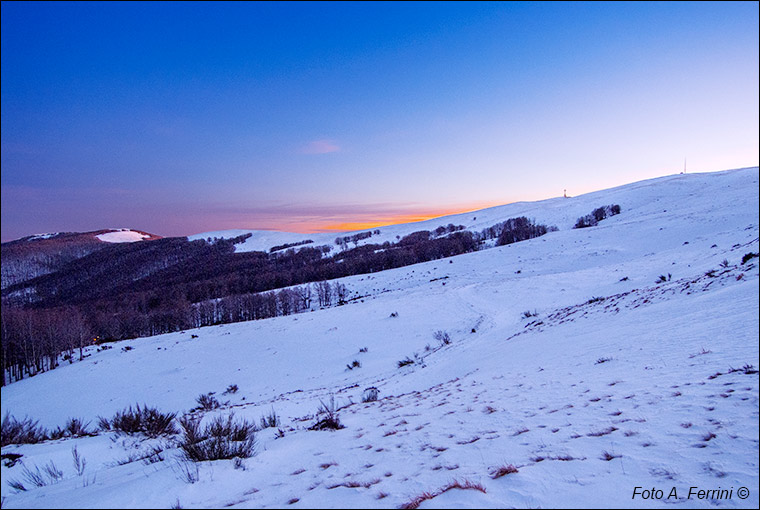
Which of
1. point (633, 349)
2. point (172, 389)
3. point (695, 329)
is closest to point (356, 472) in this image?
point (633, 349)

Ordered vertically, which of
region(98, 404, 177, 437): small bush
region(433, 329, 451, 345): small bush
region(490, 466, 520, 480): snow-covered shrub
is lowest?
region(433, 329, 451, 345): small bush

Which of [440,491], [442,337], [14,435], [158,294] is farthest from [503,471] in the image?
[158,294]

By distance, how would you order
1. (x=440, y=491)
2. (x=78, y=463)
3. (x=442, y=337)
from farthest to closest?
(x=442, y=337)
(x=78, y=463)
(x=440, y=491)

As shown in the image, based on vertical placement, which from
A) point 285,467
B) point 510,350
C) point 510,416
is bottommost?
point 510,350

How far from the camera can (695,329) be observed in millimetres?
7332

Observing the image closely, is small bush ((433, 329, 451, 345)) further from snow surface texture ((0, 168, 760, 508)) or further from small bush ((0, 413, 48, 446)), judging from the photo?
small bush ((0, 413, 48, 446))

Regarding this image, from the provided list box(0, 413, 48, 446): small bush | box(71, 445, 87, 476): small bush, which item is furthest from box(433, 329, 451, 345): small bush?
box(0, 413, 48, 446): small bush

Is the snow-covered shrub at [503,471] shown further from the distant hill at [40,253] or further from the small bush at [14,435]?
the distant hill at [40,253]

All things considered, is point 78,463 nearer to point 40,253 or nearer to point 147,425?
point 147,425

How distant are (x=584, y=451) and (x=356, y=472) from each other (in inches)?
102

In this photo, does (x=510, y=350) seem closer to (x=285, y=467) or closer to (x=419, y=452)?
(x=419, y=452)

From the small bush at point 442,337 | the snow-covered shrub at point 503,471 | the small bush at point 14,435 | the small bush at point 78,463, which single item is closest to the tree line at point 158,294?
the small bush at point 14,435

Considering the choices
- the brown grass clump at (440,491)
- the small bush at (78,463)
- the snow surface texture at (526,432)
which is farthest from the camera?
the small bush at (78,463)

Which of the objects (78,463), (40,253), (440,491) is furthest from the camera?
(40,253)
